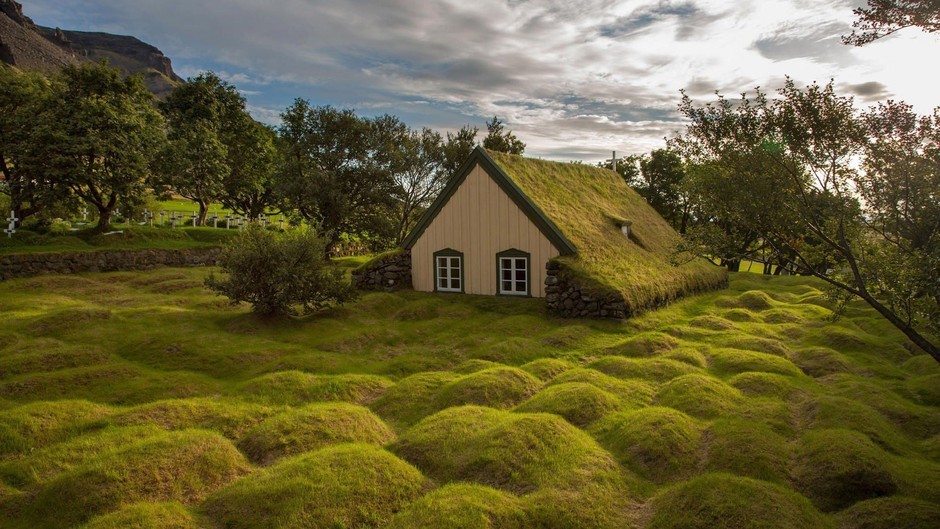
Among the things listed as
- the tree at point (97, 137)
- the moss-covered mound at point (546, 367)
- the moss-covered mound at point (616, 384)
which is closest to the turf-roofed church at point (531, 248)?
the moss-covered mound at point (546, 367)

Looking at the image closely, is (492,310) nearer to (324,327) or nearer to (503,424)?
(324,327)

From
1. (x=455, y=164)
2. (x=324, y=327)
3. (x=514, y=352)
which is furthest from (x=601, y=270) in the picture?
(x=455, y=164)

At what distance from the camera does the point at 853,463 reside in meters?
9.27

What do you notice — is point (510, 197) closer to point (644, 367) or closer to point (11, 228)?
point (644, 367)

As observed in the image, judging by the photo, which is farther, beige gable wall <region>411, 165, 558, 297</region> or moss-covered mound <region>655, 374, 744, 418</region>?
beige gable wall <region>411, 165, 558, 297</region>

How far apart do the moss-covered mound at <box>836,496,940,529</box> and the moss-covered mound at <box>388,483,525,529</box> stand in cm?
501

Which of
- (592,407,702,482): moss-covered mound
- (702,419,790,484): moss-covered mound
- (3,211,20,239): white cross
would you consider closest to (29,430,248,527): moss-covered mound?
(592,407,702,482): moss-covered mound

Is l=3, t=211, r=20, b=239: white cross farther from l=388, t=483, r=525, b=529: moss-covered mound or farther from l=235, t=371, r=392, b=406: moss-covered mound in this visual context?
l=388, t=483, r=525, b=529: moss-covered mound

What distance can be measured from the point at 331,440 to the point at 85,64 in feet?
130

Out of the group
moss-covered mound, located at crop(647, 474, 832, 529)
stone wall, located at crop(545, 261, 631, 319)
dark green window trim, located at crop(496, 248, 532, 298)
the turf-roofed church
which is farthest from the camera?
dark green window trim, located at crop(496, 248, 532, 298)

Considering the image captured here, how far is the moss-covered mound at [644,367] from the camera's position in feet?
50.3

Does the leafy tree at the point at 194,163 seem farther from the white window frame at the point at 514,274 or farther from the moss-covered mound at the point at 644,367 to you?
the moss-covered mound at the point at 644,367

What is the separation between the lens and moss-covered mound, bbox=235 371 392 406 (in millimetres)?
13344

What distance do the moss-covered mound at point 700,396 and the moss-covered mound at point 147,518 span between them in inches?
416
